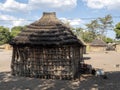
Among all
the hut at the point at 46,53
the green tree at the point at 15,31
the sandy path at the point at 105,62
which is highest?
the green tree at the point at 15,31

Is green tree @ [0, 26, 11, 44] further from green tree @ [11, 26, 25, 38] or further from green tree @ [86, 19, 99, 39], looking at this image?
green tree @ [86, 19, 99, 39]

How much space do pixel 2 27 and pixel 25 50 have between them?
85.7m

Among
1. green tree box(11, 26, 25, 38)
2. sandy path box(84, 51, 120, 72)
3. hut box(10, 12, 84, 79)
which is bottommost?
sandy path box(84, 51, 120, 72)

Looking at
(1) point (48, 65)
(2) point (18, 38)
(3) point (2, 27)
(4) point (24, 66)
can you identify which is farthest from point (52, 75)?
(3) point (2, 27)

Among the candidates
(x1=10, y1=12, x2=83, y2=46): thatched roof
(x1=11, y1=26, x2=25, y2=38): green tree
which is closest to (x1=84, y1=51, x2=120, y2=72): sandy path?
(x1=10, y1=12, x2=83, y2=46): thatched roof

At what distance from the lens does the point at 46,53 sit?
19.5 meters

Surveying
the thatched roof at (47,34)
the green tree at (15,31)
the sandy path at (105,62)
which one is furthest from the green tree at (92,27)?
the thatched roof at (47,34)

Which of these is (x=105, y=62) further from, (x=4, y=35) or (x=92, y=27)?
(x=92, y=27)

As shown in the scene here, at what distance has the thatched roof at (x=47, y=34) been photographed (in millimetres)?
19438

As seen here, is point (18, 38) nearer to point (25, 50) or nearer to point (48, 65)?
point (25, 50)

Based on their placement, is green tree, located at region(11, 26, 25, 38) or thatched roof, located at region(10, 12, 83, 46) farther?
green tree, located at region(11, 26, 25, 38)

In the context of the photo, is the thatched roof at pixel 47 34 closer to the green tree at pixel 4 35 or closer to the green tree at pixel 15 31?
the green tree at pixel 15 31

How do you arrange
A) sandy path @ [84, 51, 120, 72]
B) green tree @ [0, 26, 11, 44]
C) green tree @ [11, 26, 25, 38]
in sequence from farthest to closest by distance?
green tree @ [11, 26, 25, 38]
green tree @ [0, 26, 11, 44]
sandy path @ [84, 51, 120, 72]

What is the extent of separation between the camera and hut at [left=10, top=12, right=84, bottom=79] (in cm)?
1934
